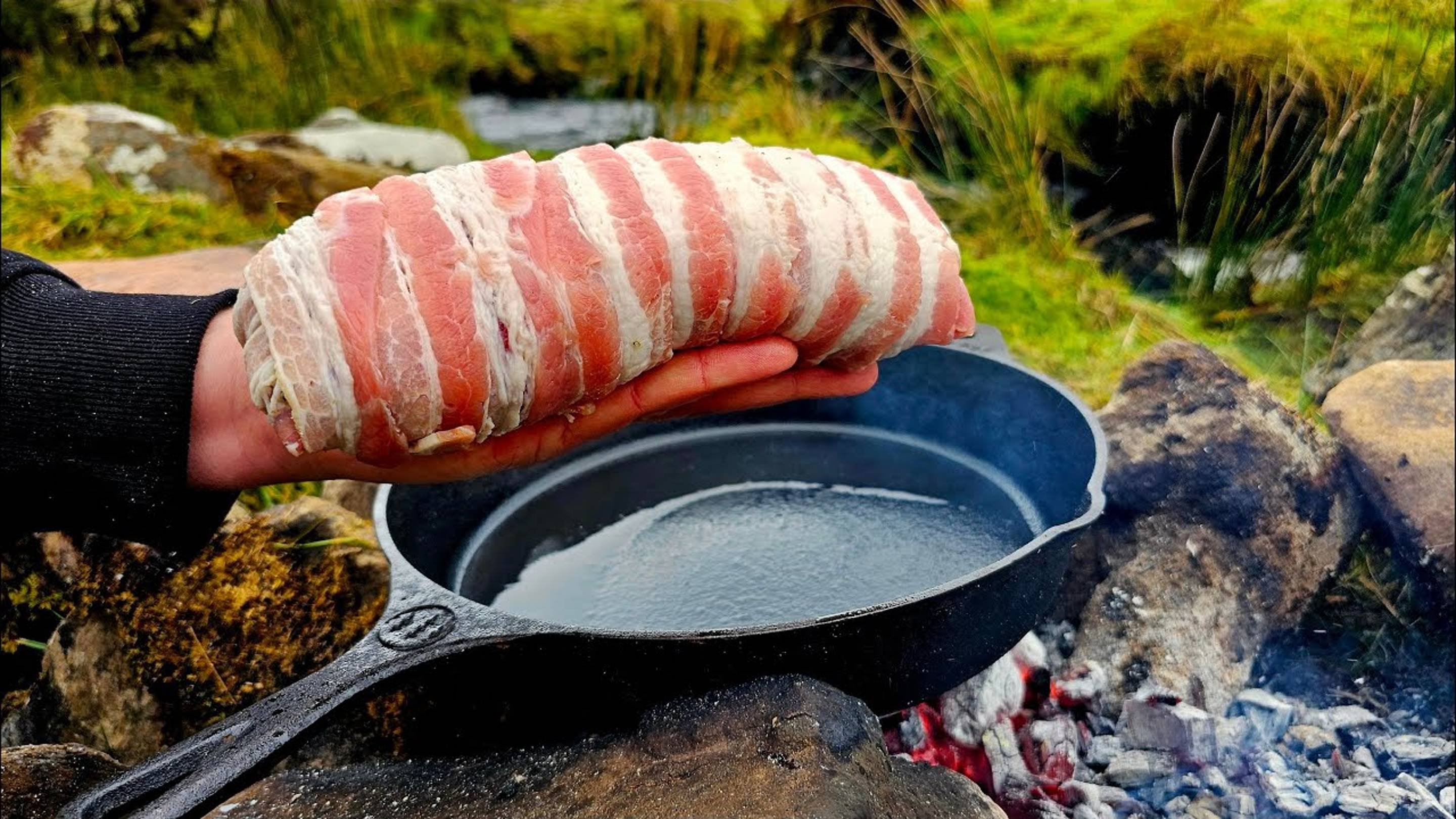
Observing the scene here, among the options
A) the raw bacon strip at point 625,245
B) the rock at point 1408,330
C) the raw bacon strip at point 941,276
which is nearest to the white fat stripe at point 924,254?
the raw bacon strip at point 941,276

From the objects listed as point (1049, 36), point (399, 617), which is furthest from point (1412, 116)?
point (399, 617)

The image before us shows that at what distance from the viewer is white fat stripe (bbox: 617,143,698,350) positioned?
1977 millimetres

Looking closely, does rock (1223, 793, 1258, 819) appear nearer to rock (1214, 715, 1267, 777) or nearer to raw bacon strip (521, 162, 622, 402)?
rock (1214, 715, 1267, 777)

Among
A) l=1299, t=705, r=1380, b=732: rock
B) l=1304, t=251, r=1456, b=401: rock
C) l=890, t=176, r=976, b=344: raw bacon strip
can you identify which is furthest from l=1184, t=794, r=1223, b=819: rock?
l=1304, t=251, r=1456, b=401: rock

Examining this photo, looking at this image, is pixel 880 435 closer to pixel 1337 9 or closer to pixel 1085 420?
pixel 1085 420

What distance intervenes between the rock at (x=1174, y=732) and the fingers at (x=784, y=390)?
1.09 metres

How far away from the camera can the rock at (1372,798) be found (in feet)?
7.43

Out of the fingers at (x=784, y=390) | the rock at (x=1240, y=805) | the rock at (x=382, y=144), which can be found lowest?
the rock at (x=1240, y=805)

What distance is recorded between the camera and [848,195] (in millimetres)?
2217

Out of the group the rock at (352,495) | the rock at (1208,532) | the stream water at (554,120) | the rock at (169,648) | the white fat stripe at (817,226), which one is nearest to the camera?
the white fat stripe at (817,226)

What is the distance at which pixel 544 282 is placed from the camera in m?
1.87

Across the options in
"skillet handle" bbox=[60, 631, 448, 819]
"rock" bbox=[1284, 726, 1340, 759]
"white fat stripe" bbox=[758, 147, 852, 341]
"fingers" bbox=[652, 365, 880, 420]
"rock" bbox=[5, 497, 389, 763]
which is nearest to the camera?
"skillet handle" bbox=[60, 631, 448, 819]

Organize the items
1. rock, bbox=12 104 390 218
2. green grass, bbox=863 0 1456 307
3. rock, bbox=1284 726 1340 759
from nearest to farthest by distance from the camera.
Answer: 1. rock, bbox=1284 726 1340 759
2. green grass, bbox=863 0 1456 307
3. rock, bbox=12 104 390 218

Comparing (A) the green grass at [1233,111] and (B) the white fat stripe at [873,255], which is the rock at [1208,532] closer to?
(B) the white fat stripe at [873,255]
